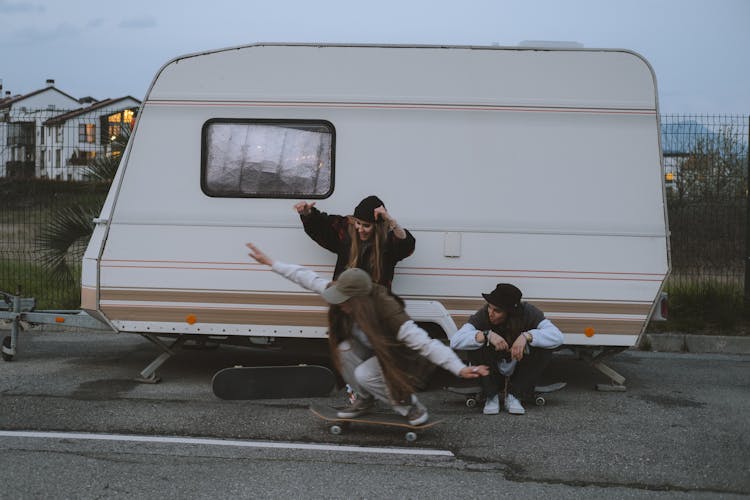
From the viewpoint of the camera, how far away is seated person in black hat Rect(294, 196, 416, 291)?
678 centimetres

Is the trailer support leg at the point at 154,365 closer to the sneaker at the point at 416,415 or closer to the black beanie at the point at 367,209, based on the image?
the black beanie at the point at 367,209

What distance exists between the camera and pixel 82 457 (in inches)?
217

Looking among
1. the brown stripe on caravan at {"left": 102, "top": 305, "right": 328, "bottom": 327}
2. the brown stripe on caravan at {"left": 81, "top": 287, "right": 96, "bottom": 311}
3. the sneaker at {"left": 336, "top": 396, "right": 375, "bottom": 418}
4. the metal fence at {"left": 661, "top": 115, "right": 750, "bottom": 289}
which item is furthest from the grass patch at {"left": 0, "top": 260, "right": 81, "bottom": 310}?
the metal fence at {"left": 661, "top": 115, "right": 750, "bottom": 289}

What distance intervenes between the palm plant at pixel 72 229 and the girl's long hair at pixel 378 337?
186 inches

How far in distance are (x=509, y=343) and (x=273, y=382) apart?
6.44 ft

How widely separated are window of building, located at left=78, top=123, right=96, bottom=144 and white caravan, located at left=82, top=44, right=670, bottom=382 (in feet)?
14.1

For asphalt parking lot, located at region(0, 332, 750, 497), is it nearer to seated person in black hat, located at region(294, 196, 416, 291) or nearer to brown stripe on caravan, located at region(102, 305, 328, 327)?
brown stripe on caravan, located at region(102, 305, 328, 327)

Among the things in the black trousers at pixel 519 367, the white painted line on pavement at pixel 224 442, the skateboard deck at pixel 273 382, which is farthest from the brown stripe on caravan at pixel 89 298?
the black trousers at pixel 519 367

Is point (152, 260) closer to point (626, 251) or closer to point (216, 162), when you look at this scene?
point (216, 162)

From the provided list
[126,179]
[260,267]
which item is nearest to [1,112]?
[126,179]

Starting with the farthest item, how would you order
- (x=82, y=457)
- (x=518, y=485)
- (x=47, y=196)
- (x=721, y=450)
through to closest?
(x=47, y=196) → (x=721, y=450) → (x=82, y=457) → (x=518, y=485)

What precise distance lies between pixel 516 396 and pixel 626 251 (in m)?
1.58

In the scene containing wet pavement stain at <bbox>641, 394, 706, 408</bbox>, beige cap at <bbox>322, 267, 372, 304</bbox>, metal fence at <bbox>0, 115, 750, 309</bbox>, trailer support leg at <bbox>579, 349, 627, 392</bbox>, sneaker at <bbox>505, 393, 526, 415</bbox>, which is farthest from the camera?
metal fence at <bbox>0, 115, 750, 309</bbox>

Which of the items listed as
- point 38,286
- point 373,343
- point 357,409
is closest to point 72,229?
point 38,286
